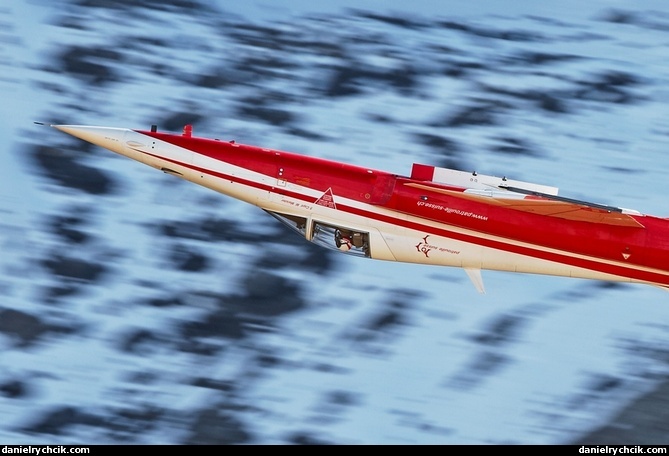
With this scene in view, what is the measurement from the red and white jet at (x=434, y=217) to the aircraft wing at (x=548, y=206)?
4 cm

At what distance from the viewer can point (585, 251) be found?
38.2 meters

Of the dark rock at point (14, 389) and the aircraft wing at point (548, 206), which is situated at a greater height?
the aircraft wing at point (548, 206)

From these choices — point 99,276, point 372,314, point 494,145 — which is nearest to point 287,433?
point 372,314

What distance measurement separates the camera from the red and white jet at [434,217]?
3791 cm

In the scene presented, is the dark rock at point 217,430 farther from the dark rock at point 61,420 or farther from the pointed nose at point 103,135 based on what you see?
the pointed nose at point 103,135

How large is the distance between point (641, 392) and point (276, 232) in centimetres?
1589

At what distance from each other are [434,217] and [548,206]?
11.7 feet

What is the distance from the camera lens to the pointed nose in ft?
Result: 129

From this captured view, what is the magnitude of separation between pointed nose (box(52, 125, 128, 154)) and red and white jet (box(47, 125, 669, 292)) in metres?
0.58

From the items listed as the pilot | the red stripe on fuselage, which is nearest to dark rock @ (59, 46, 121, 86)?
the red stripe on fuselage

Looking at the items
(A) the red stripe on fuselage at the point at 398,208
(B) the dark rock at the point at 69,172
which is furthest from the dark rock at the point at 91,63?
(A) the red stripe on fuselage at the point at 398,208

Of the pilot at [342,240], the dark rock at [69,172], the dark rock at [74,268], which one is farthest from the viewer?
the dark rock at [69,172]

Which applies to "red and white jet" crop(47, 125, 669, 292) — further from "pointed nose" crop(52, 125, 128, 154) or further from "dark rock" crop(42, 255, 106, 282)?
"dark rock" crop(42, 255, 106, 282)
